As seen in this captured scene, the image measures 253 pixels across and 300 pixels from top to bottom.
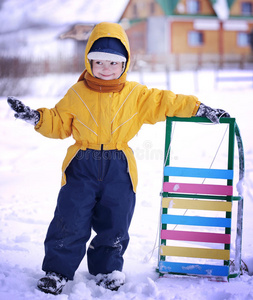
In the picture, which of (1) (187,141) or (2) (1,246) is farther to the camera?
(1) (187,141)

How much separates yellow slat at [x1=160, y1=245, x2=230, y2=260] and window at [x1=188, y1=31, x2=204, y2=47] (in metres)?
16.9

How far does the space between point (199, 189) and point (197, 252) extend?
1.16 feet

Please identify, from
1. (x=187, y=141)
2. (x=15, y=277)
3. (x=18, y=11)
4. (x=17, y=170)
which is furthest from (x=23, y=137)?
(x=18, y=11)

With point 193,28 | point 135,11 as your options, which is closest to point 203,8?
point 193,28

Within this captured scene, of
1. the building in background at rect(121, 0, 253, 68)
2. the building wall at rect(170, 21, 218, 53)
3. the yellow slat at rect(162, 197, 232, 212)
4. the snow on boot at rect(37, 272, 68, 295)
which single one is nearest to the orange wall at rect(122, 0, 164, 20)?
the building in background at rect(121, 0, 253, 68)

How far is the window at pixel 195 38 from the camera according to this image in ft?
58.9

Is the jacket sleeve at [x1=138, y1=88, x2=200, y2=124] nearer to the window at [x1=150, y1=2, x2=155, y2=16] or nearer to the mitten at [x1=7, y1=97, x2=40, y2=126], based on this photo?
the mitten at [x1=7, y1=97, x2=40, y2=126]

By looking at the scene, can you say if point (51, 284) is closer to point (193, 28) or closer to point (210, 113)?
point (210, 113)

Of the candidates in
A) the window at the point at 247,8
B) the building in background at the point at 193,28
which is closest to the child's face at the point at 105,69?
the building in background at the point at 193,28

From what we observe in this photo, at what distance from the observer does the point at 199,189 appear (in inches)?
83.5

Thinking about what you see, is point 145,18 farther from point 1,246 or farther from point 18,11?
point 1,246

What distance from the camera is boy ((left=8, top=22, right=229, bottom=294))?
6.56 ft

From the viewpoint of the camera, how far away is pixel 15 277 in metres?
2.05

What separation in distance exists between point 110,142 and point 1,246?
1.13 metres
